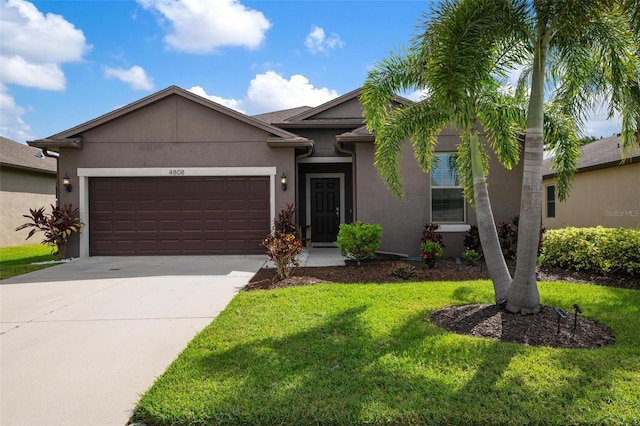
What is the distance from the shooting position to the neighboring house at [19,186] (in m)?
15.5

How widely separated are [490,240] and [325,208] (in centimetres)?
863

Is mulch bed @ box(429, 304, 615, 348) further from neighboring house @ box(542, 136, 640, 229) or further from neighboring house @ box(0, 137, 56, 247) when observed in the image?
neighboring house @ box(0, 137, 56, 247)

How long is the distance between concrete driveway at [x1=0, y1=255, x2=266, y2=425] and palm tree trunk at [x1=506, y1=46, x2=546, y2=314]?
4096 millimetres

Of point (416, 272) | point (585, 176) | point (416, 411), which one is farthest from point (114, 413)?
point (585, 176)

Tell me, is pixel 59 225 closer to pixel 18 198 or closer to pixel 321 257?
pixel 321 257

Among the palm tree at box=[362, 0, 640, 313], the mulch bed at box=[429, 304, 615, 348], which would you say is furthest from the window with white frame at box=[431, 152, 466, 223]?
the mulch bed at box=[429, 304, 615, 348]

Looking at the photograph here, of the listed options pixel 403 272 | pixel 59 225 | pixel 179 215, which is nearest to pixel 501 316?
pixel 403 272

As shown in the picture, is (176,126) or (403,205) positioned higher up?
(176,126)

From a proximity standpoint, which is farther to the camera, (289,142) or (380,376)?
(289,142)

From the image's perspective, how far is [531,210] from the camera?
473cm

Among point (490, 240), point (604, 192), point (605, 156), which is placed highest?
point (605, 156)

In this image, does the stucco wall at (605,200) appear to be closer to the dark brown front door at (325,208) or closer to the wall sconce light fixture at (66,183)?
the dark brown front door at (325,208)

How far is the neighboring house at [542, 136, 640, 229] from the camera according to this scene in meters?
13.6

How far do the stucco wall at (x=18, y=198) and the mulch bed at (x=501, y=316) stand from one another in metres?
13.5
